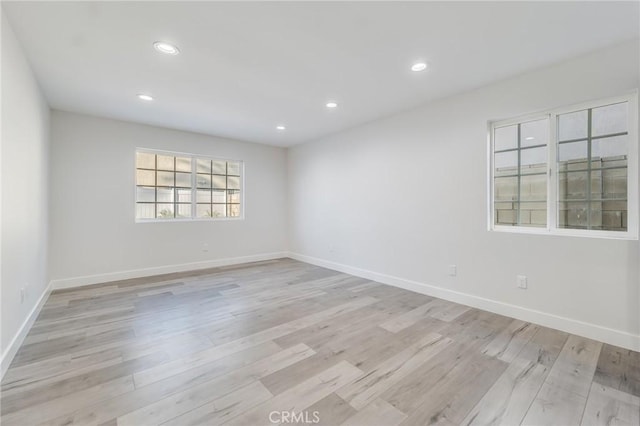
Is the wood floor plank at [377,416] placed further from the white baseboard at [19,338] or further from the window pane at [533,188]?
the window pane at [533,188]

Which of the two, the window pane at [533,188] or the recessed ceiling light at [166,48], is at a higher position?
the recessed ceiling light at [166,48]

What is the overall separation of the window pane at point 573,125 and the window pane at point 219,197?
5.20 meters

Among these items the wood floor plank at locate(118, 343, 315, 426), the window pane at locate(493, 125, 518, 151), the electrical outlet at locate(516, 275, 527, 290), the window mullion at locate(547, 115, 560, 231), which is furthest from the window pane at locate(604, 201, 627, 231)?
the wood floor plank at locate(118, 343, 315, 426)

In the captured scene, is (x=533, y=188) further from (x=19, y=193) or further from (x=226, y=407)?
(x=19, y=193)

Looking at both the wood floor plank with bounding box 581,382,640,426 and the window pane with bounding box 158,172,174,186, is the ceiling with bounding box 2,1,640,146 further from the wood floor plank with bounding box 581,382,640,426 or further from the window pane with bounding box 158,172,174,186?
the wood floor plank with bounding box 581,382,640,426

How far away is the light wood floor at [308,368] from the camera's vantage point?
1.60 meters

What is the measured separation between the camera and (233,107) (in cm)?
377

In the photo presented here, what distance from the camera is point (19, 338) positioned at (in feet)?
7.63

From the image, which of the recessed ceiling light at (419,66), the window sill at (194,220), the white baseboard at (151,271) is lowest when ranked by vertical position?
the white baseboard at (151,271)

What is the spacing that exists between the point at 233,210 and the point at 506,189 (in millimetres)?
4692

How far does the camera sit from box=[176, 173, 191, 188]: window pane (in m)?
5.05

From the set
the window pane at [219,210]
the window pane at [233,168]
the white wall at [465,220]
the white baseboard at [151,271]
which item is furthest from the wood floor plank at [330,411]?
the window pane at [233,168]

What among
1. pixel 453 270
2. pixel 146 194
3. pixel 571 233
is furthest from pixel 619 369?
pixel 146 194

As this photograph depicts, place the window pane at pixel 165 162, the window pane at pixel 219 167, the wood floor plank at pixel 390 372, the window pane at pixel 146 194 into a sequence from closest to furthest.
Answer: the wood floor plank at pixel 390 372, the window pane at pixel 146 194, the window pane at pixel 165 162, the window pane at pixel 219 167
